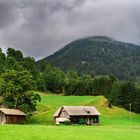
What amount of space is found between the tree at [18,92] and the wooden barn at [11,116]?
11.9ft

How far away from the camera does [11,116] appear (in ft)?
363

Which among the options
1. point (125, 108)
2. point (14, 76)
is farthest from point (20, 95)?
point (125, 108)

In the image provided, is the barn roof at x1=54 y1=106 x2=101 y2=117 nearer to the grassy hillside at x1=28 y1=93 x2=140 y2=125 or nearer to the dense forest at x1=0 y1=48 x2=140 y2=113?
the grassy hillside at x1=28 y1=93 x2=140 y2=125

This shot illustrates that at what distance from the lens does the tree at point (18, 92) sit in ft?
375

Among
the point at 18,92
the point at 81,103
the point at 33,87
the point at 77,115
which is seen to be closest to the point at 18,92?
the point at 18,92

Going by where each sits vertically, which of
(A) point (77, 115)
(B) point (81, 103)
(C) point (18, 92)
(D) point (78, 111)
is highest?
(C) point (18, 92)

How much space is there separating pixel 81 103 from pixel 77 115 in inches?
1292

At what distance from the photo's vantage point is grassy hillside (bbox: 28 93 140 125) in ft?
399

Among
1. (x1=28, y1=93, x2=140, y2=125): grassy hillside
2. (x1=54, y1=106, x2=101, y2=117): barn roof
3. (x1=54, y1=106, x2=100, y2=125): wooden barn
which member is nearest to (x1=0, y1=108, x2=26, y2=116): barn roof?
(x1=28, y1=93, x2=140, y2=125): grassy hillside

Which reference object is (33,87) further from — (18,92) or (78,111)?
(78,111)

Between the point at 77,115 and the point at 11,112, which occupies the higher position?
the point at 11,112

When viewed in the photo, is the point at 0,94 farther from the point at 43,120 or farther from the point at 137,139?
the point at 137,139

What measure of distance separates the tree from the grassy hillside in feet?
16.0

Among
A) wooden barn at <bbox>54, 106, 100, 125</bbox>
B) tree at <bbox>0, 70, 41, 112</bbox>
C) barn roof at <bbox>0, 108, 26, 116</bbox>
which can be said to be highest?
tree at <bbox>0, 70, 41, 112</bbox>
